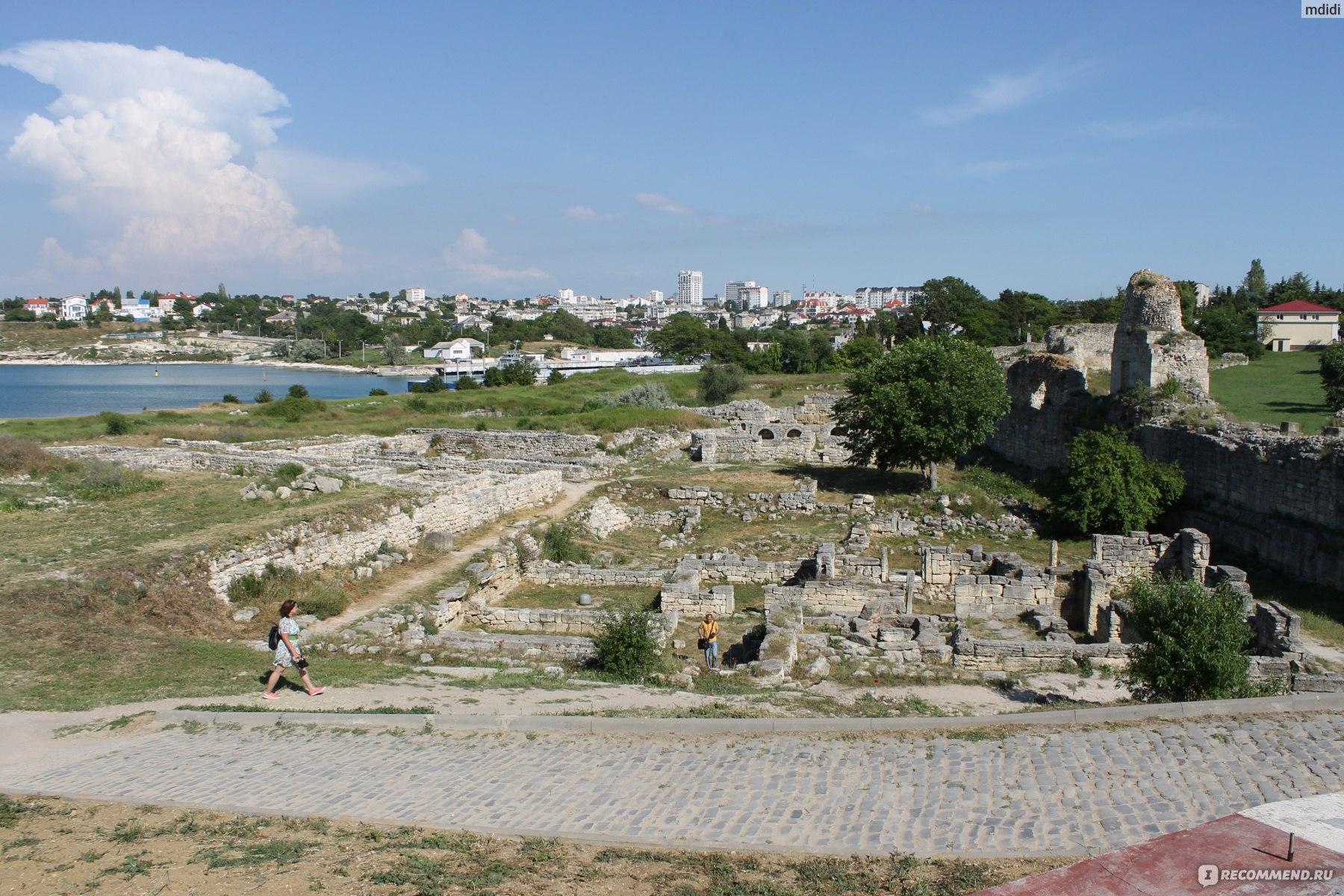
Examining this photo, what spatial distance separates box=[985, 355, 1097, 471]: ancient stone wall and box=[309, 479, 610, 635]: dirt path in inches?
655

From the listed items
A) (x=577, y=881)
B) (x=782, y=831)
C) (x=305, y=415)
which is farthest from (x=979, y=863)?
(x=305, y=415)

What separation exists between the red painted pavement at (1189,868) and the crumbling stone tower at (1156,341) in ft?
77.0

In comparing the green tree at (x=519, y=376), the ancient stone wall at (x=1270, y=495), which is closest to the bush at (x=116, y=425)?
the green tree at (x=519, y=376)

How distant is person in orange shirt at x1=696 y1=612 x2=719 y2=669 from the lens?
40.7 ft

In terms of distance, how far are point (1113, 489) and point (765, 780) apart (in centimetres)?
1705

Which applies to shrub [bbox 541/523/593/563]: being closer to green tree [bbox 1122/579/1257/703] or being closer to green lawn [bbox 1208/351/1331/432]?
green tree [bbox 1122/579/1257/703]

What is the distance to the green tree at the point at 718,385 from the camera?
53.8m

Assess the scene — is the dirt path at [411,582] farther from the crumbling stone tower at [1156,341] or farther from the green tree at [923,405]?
the crumbling stone tower at [1156,341]

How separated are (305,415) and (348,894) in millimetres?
39461

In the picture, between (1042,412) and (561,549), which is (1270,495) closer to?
(1042,412)

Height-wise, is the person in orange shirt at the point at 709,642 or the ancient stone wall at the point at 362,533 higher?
the ancient stone wall at the point at 362,533

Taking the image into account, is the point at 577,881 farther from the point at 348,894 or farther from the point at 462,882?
the point at 348,894

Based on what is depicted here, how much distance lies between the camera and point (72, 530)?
1619 centimetres

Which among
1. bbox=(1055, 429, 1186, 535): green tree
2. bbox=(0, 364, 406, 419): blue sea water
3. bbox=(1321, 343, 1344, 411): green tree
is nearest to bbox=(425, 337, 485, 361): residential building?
bbox=(0, 364, 406, 419): blue sea water
